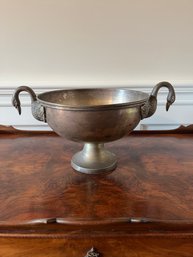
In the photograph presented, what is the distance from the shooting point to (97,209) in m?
0.47

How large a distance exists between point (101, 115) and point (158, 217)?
0.22 metres

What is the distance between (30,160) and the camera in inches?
27.0

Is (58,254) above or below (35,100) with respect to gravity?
below

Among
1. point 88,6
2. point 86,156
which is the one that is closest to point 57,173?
point 86,156

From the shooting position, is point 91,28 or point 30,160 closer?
point 30,160

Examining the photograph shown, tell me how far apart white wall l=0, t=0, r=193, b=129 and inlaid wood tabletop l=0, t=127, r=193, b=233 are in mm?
317

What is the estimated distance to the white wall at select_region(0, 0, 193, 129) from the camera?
0.95m

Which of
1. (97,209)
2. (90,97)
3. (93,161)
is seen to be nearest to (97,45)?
(90,97)

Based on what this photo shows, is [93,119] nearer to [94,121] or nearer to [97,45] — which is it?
[94,121]

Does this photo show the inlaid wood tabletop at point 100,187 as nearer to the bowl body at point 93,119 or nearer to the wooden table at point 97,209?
the wooden table at point 97,209

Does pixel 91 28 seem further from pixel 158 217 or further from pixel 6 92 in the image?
pixel 158 217

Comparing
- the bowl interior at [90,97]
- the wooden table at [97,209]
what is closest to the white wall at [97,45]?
the bowl interior at [90,97]

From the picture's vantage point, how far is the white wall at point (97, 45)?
0.95 m

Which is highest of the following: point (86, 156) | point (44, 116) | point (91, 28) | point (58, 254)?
point (91, 28)
